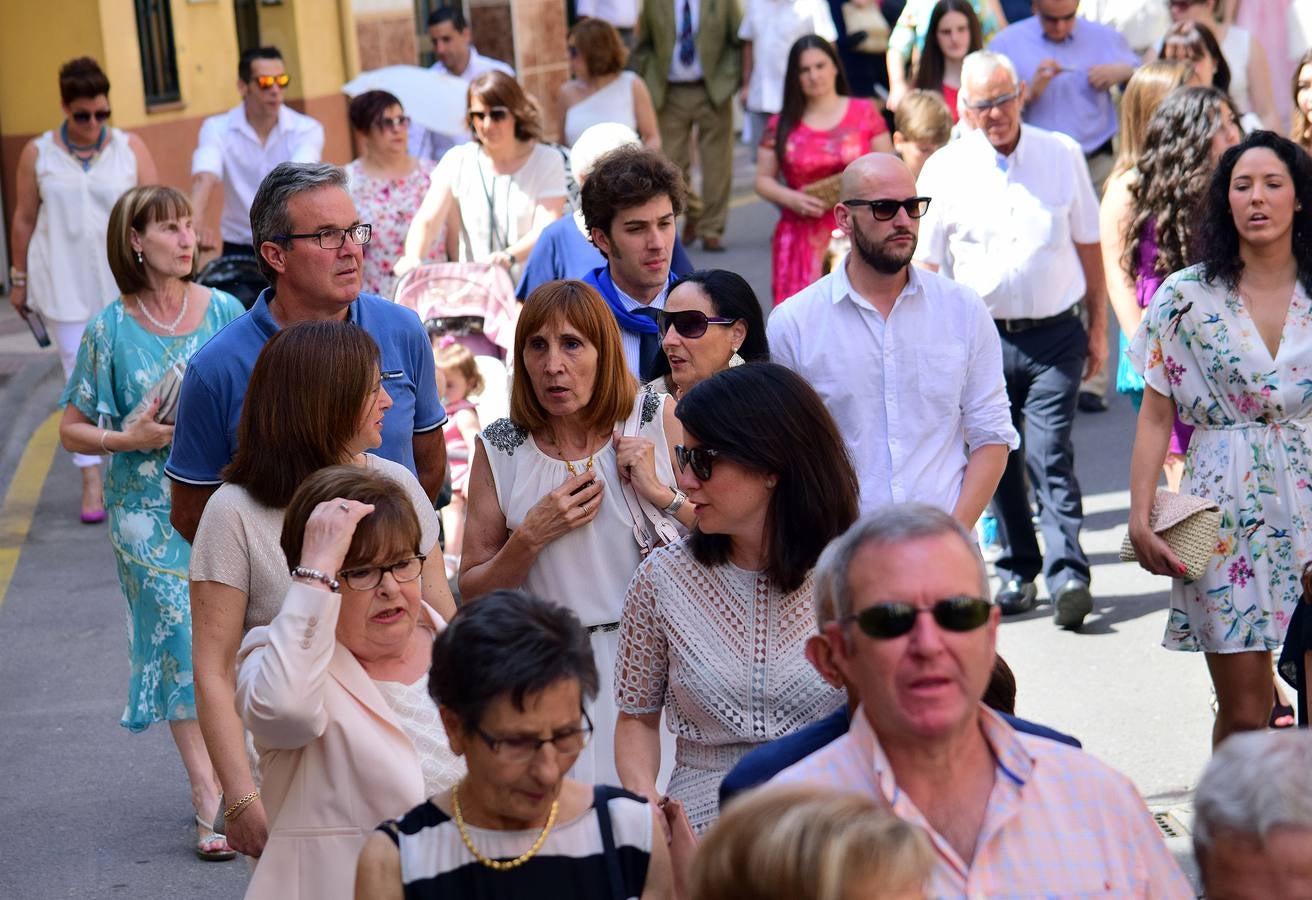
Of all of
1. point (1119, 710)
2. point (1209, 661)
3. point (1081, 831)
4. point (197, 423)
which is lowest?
point (1119, 710)

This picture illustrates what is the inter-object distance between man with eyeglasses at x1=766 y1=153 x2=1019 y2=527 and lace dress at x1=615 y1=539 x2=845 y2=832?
6.23 feet

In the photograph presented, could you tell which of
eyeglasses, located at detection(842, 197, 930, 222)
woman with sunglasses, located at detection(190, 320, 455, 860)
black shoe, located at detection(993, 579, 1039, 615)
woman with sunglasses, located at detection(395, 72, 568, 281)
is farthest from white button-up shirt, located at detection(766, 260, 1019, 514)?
woman with sunglasses, located at detection(395, 72, 568, 281)

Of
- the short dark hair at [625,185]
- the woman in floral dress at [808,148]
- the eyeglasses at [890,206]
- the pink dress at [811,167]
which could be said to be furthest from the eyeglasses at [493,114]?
the eyeglasses at [890,206]

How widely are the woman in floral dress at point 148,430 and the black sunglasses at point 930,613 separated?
394 centimetres

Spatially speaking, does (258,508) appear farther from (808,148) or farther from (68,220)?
(68,220)

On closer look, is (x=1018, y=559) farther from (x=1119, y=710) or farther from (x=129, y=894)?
(x=129, y=894)

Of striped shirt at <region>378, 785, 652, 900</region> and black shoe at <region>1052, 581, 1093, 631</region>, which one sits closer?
striped shirt at <region>378, 785, 652, 900</region>

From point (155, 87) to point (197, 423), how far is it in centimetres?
1353

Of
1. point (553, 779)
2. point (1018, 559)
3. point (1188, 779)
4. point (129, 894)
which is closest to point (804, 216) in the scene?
point (1018, 559)

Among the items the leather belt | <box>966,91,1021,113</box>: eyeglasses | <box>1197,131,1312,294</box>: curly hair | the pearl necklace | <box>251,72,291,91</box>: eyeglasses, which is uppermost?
<box>251,72,291,91</box>: eyeglasses

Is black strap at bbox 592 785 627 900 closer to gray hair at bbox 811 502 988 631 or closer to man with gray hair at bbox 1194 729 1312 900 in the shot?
gray hair at bbox 811 502 988 631

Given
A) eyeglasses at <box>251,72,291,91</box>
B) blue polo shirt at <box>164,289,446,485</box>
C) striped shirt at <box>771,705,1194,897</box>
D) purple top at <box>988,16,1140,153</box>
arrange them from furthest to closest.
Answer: purple top at <box>988,16,1140,153</box>, eyeglasses at <box>251,72,291,91</box>, blue polo shirt at <box>164,289,446,485</box>, striped shirt at <box>771,705,1194,897</box>

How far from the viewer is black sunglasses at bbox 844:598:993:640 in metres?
3.08

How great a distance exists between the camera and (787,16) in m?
16.6
